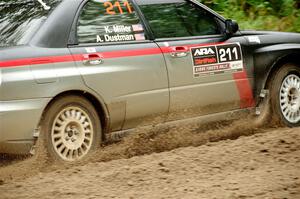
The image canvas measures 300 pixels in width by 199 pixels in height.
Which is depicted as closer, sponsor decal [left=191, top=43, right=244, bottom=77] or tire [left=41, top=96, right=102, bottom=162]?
tire [left=41, top=96, right=102, bottom=162]

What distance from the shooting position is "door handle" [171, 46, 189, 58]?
6.57m

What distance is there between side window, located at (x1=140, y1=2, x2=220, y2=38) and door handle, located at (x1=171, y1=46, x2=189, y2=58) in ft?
0.65

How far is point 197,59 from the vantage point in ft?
22.1

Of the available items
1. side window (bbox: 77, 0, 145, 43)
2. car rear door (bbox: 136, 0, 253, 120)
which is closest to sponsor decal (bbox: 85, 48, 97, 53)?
side window (bbox: 77, 0, 145, 43)

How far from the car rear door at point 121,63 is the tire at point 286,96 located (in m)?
1.64

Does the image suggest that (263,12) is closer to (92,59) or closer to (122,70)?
(122,70)

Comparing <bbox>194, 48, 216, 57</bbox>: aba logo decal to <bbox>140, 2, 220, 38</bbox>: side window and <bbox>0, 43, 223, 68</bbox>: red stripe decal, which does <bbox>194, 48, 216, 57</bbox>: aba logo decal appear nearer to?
<bbox>0, 43, 223, 68</bbox>: red stripe decal

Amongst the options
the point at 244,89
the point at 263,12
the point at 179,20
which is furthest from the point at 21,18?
the point at 263,12

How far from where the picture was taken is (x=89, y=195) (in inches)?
177

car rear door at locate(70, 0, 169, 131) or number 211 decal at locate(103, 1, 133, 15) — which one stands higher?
number 211 decal at locate(103, 1, 133, 15)

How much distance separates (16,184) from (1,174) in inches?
26.7

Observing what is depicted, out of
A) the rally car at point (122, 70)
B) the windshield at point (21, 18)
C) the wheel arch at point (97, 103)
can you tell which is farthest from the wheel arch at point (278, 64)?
the windshield at point (21, 18)

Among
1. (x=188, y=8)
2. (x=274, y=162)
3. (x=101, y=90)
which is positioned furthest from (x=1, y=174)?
(x=188, y=8)

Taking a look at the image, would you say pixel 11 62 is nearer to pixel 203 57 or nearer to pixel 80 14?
pixel 80 14
